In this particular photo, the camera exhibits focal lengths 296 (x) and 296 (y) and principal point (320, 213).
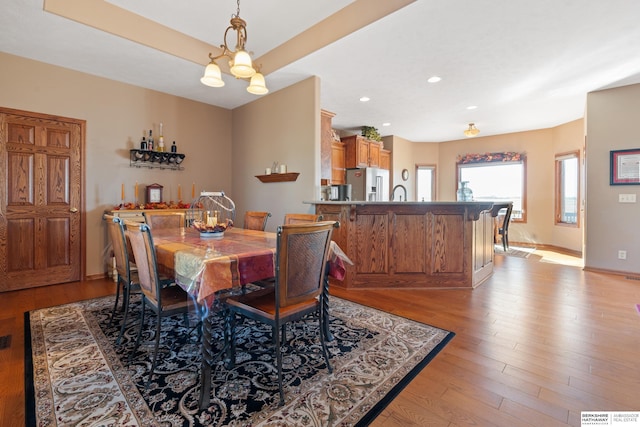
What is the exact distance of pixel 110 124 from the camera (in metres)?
4.08

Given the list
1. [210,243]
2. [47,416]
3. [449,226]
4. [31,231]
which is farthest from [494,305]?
[31,231]

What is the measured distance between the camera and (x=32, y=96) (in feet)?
11.6

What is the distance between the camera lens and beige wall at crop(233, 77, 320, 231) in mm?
3916

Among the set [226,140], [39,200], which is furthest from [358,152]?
[39,200]

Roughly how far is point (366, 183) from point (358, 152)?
0.68 m

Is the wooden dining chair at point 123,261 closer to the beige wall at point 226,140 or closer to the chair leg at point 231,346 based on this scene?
the chair leg at point 231,346

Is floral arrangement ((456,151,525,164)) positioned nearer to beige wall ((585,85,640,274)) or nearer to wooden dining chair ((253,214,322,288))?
beige wall ((585,85,640,274))

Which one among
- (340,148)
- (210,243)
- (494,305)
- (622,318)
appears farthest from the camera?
(340,148)

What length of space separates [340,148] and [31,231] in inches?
Result: 196

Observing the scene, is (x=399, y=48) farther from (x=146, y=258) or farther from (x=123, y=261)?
(x=123, y=261)

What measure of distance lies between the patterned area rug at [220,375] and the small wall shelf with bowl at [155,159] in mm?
2371

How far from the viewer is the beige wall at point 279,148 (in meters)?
3.92

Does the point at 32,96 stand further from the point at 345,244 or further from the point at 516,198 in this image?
the point at 516,198

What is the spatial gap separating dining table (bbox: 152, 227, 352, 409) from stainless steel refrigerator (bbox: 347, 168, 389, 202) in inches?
157
